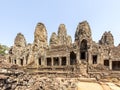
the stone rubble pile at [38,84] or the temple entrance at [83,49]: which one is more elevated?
the temple entrance at [83,49]

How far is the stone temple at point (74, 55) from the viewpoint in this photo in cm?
4191

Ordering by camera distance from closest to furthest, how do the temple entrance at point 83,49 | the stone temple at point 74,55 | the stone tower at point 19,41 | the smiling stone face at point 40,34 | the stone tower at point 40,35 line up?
the stone temple at point 74,55 < the temple entrance at point 83,49 < the stone tower at point 40,35 < the smiling stone face at point 40,34 < the stone tower at point 19,41

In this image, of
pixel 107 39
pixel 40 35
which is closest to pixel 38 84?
pixel 40 35

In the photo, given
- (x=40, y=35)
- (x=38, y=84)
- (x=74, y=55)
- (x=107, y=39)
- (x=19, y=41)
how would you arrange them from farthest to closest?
(x=19, y=41), (x=107, y=39), (x=40, y=35), (x=74, y=55), (x=38, y=84)

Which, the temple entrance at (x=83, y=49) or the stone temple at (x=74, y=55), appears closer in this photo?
the stone temple at (x=74, y=55)

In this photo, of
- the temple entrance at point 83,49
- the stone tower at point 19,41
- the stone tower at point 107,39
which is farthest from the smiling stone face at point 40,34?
the stone tower at point 107,39

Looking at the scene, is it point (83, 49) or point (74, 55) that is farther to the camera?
point (74, 55)

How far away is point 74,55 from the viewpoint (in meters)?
51.3

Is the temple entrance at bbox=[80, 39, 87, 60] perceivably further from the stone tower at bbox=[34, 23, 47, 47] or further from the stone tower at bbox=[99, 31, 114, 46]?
the stone tower at bbox=[99, 31, 114, 46]

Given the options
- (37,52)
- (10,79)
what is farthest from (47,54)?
(10,79)

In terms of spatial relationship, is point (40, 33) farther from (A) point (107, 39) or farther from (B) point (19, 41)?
(A) point (107, 39)

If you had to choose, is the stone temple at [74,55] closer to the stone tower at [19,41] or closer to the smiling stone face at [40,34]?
the smiling stone face at [40,34]

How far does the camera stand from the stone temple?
4191cm

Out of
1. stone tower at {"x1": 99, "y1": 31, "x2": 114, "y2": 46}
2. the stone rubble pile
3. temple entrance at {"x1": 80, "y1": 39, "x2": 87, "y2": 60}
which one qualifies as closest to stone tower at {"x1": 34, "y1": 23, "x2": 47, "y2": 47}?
temple entrance at {"x1": 80, "y1": 39, "x2": 87, "y2": 60}
